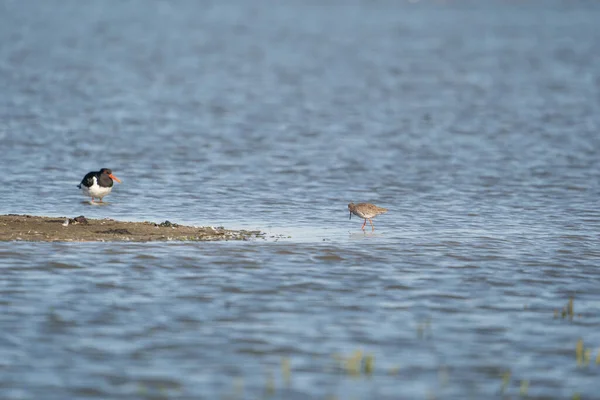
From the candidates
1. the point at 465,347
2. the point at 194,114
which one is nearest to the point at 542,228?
the point at 465,347

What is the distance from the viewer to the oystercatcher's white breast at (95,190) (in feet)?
79.8

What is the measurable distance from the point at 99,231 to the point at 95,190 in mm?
4377

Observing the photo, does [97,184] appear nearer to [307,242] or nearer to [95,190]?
[95,190]

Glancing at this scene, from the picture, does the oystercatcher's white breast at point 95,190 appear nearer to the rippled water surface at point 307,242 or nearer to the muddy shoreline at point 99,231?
the rippled water surface at point 307,242

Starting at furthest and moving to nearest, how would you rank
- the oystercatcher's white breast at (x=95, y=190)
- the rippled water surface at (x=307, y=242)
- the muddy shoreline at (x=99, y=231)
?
the oystercatcher's white breast at (x=95, y=190) → the muddy shoreline at (x=99, y=231) → the rippled water surface at (x=307, y=242)

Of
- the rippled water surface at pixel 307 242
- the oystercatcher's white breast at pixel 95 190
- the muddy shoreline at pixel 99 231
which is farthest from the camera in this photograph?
the oystercatcher's white breast at pixel 95 190

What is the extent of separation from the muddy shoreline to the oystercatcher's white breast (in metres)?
2.99

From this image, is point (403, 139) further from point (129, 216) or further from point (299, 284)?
point (299, 284)

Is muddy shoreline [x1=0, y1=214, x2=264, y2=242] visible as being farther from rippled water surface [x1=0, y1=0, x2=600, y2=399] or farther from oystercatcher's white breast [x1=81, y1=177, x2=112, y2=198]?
oystercatcher's white breast [x1=81, y1=177, x2=112, y2=198]

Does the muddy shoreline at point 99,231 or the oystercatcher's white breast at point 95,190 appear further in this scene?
the oystercatcher's white breast at point 95,190

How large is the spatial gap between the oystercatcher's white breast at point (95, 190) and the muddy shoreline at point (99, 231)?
9.80 ft

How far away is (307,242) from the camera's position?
2027cm

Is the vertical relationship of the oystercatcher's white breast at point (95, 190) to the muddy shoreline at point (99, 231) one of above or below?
above

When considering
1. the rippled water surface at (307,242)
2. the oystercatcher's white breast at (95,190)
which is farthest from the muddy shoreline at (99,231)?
the oystercatcher's white breast at (95,190)
